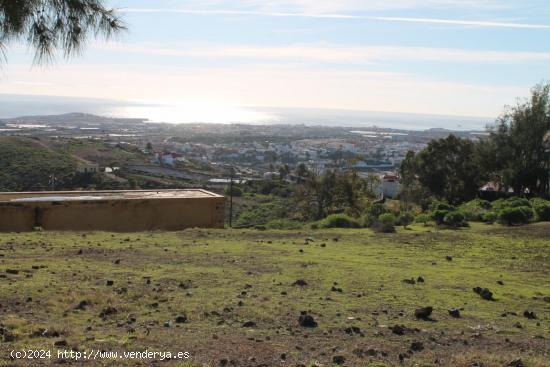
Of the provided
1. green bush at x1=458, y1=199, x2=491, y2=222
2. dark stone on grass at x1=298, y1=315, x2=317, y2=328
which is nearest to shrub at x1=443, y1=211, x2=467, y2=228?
green bush at x1=458, y1=199, x2=491, y2=222

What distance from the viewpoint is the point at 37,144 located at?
5353 cm

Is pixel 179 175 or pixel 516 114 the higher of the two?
pixel 516 114

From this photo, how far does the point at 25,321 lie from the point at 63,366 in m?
1.19

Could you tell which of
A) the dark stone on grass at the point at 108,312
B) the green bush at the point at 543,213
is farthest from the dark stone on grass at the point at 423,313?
the green bush at the point at 543,213

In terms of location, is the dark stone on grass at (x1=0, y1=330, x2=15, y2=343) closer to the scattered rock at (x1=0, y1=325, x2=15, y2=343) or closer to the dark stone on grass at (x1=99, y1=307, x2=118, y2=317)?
the scattered rock at (x1=0, y1=325, x2=15, y2=343)

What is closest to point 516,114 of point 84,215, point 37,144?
point 84,215

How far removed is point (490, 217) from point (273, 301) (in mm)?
10117

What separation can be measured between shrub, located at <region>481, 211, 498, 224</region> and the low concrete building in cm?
642

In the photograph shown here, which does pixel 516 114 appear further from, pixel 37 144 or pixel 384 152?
pixel 384 152

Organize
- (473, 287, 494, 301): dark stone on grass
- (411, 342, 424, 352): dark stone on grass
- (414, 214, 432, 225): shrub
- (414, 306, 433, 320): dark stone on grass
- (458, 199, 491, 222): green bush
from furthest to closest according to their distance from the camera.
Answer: (458, 199, 491, 222): green bush, (414, 214, 432, 225): shrub, (473, 287, 494, 301): dark stone on grass, (414, 306, 433, 320): dark stone on grass, (411, 342, 424, 352): dark stone on grass

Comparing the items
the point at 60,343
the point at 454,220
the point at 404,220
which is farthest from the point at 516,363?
the point at 404,220

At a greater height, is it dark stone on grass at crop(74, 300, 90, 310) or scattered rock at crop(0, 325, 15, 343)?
scattered rock at crop(0, 325, 15, 343)

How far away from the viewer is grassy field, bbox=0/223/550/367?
15.1 ft

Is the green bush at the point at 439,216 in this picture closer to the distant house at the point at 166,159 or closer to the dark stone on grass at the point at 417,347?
the dark stone on grass at the point at 417,347
